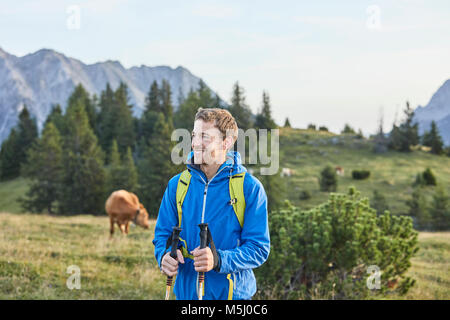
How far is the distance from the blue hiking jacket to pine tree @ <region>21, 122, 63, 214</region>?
49865mm

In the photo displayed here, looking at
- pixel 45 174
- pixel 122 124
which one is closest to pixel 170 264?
pixel 45 174

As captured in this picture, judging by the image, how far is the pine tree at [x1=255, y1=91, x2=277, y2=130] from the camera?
62719mm

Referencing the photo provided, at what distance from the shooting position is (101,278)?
930 centimetres

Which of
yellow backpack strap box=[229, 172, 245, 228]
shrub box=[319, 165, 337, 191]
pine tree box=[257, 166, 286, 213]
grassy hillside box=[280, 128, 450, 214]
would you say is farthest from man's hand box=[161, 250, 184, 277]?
shrub box=[319, 165, 337, 191]

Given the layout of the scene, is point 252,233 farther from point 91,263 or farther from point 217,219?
point 91,263

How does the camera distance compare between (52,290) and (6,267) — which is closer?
(52,290)

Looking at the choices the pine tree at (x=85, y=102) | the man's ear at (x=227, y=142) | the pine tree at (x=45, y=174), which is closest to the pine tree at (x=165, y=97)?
the pine tree at (x=85, y=102)

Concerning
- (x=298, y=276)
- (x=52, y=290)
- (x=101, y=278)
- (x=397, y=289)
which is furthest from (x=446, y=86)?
(x=52, y=290)

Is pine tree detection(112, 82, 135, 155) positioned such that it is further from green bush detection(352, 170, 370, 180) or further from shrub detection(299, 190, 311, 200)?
green bush detection(352, 170, 370, 180)

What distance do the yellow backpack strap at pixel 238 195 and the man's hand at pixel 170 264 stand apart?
0.49 m

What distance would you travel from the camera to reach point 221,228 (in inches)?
110
